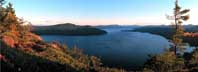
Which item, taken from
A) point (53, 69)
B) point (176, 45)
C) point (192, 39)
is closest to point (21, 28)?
point (176, 45)

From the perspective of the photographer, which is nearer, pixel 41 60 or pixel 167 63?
pixel 41 60

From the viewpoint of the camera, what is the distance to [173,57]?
4312 cm

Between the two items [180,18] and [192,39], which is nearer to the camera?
[180,18]

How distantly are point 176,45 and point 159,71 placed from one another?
786cm

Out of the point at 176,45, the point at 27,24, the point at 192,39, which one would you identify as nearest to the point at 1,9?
the point at 27,24

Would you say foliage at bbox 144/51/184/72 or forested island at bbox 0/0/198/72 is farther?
foliage at bbox 144/51/184/72

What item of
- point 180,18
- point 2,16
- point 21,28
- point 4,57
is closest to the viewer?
point 4,57

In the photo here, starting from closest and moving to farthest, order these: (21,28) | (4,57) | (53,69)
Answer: (4,57) < (53,69) < (21,28)

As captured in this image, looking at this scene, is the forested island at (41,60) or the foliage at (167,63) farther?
the foliage at (167,63)

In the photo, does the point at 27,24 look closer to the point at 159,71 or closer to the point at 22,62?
the point at 159,71

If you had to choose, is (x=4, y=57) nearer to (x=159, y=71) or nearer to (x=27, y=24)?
(x=159, y=71)

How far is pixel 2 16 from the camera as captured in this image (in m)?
72.1

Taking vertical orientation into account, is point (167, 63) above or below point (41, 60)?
below

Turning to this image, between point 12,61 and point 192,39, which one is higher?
point 12,61
